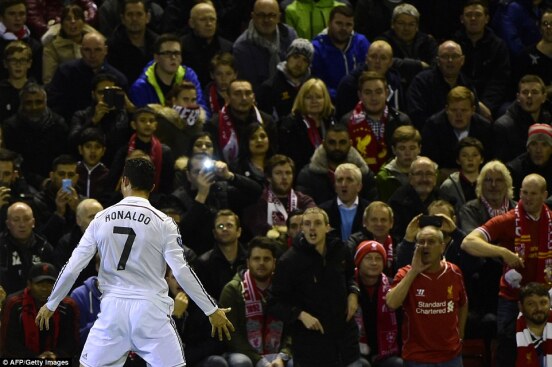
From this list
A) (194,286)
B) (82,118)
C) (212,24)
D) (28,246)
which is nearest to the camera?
(194,286)

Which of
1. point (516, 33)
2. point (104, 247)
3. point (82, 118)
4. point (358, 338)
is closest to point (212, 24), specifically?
point (82, 118)

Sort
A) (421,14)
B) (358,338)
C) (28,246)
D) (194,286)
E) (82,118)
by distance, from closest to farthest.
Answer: (194,286)
(358,338)
(28,246)
(82,118)
(421,14)

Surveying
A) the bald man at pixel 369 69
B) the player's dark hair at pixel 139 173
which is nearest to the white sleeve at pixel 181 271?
the player's dark hair at pixel 139 173

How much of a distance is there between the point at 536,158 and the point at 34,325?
551cm

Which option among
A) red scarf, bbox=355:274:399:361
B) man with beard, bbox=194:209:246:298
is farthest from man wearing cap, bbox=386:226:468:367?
man with beard, bbox=194:209:246:298

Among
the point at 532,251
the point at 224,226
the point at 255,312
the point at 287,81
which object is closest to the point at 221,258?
the point at 224,226

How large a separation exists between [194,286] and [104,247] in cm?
72

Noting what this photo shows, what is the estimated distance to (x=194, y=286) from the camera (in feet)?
32.8

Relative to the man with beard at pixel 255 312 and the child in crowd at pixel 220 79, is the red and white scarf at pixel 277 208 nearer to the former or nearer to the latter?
the man with beard at pixel 255 312

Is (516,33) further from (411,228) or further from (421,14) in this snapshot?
(411,228)

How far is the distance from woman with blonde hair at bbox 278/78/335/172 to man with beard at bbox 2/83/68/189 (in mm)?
2406

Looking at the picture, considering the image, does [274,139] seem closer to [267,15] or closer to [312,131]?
[312,131]

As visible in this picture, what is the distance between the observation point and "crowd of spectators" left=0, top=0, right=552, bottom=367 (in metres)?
12.8

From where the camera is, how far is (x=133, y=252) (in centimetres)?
1003
